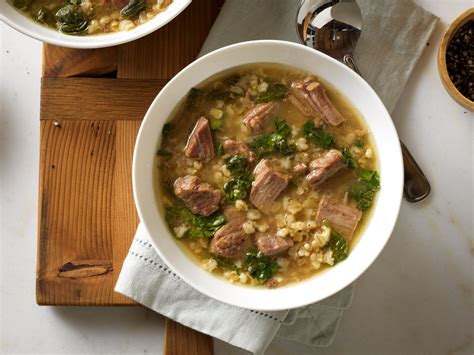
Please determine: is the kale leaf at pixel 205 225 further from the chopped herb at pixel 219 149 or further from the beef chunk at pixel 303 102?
the beef chunk at pixel 303 102

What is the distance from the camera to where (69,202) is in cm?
347

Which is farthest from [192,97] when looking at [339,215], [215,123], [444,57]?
[444,57]

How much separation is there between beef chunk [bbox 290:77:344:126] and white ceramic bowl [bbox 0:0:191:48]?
2.59 feet

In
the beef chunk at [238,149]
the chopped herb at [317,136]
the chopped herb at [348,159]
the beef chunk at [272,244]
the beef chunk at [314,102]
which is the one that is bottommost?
the beef chunk at [272,244]

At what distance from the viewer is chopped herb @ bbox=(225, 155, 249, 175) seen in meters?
3.04

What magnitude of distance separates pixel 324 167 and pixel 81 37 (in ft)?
5.33

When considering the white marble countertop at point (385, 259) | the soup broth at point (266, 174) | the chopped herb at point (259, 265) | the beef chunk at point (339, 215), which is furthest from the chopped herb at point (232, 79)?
the white marble countertop at point (385, 259)

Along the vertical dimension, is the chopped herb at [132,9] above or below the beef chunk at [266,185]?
above

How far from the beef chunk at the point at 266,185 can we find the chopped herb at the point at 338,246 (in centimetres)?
37

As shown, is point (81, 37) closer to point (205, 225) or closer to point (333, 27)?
point (205, 225)

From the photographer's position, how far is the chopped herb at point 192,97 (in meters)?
3.11

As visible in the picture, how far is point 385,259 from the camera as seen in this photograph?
3.66 meters

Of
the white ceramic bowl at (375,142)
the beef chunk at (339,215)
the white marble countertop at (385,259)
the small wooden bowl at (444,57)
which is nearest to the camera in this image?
the white ceramic bowl at (375,142)

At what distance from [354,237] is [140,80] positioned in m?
1.57
